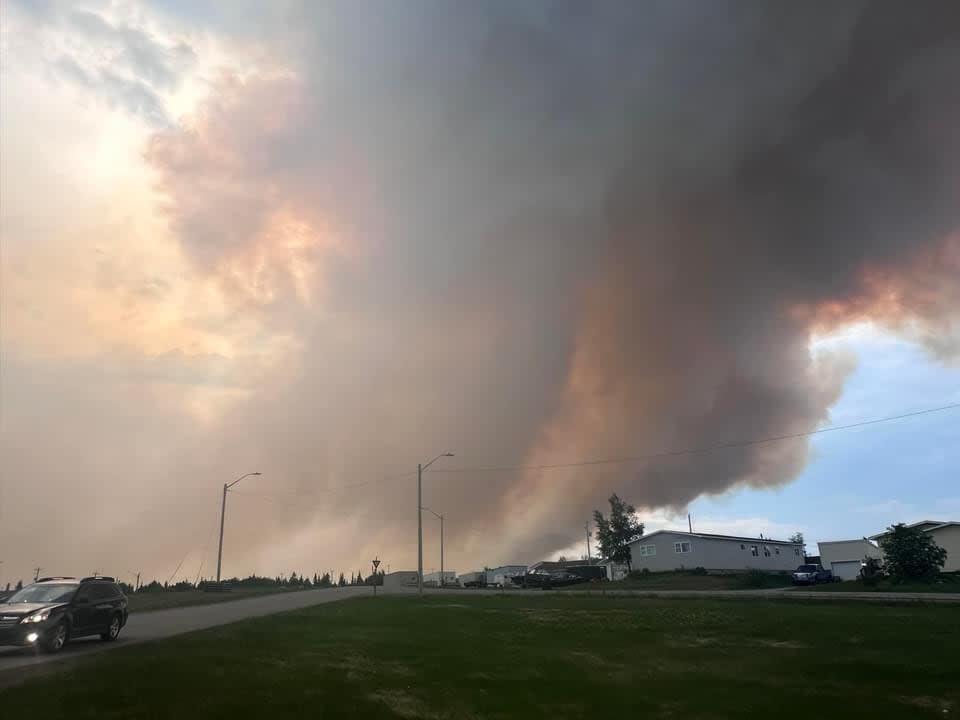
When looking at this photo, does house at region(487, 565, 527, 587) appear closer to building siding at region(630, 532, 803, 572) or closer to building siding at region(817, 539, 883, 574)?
building siding at region(630, 532, 803, 572)

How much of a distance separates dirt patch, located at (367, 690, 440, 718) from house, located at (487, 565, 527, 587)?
74.4 metres

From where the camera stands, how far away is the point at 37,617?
19.1 meters

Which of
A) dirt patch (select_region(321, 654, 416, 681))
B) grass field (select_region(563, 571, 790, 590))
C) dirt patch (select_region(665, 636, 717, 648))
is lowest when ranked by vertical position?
dirt patch (select_region(665, 636, 717, 648))

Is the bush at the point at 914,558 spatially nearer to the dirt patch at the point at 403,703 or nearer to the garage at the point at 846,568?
the garage at the point at 846,568

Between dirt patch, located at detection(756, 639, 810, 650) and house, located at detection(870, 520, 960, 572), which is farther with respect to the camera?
house, located at detection(870, 520, 960, 572)

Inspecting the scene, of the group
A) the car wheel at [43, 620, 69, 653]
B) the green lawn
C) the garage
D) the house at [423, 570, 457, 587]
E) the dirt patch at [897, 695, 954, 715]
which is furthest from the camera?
the house at [423, 570, 457, 587]

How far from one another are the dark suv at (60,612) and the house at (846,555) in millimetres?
78763

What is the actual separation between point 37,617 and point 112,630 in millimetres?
3573

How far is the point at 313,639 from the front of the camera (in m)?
20.4

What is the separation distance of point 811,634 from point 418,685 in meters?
13.3

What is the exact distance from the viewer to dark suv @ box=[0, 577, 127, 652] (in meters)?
18.8

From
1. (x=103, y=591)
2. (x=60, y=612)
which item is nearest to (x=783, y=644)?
(x=60, y=612)

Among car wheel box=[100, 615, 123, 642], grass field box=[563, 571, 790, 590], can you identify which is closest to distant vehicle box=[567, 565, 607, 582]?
grass field box=[563, 571, 790, 590]

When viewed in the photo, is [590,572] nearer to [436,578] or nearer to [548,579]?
[548,579]
